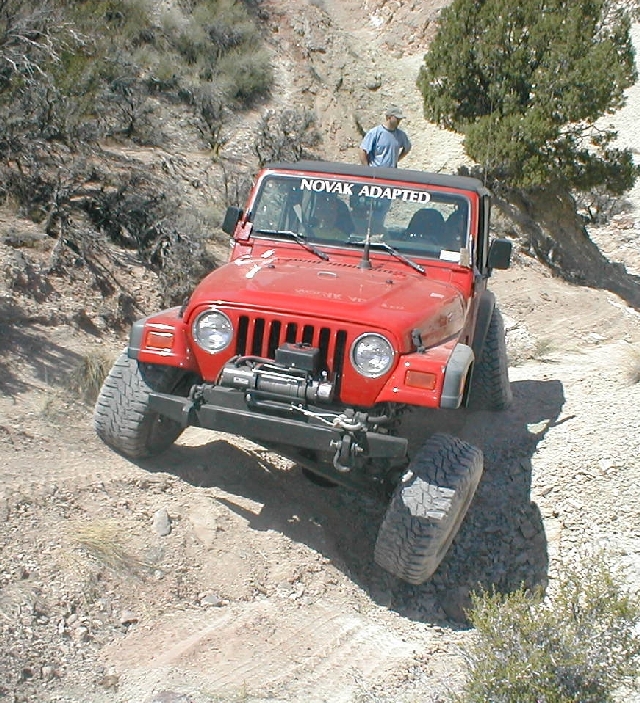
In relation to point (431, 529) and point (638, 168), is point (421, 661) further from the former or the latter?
point (638, 168)

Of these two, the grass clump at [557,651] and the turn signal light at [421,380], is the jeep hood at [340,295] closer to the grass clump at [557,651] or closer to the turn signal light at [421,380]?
the turn signal light at [421,380]

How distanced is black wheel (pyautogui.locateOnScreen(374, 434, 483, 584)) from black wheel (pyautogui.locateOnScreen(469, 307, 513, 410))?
1.83 metres

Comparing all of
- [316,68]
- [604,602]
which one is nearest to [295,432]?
[604,602]

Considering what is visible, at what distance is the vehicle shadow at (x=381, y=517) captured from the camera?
4.92 meters

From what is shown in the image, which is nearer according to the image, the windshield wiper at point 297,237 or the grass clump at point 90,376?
the windshield wiper at point 297,237

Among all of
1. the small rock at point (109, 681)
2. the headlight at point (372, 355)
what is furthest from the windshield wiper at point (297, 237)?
the small rock at point (109, 681)

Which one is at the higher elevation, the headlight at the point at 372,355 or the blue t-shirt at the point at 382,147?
the blue t-shirt at the point at 382,147

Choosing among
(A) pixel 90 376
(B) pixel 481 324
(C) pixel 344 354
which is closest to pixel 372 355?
(C) pixel 344 354

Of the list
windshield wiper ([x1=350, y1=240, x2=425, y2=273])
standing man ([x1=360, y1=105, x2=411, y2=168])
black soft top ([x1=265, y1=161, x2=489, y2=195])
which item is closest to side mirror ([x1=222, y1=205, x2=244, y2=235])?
black soft top ([x1=265, y1=161, x2=489, y2=195])

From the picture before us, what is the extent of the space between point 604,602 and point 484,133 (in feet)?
32.4

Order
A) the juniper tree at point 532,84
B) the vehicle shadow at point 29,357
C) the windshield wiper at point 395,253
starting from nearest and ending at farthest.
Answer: the windshield wiper at point 395,253
the vehicle shadow at point 29,357
the juniper tree at point 532,84

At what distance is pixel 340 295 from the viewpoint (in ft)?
14.7

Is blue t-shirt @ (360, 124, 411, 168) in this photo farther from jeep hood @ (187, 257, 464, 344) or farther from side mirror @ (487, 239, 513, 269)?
jeep hood @ (187, 257, 464, 344)

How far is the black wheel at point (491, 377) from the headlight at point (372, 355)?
2.07 m
